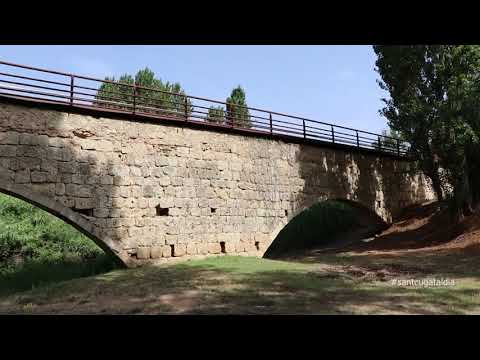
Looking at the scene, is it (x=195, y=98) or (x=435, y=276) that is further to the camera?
(x=195, y=98)

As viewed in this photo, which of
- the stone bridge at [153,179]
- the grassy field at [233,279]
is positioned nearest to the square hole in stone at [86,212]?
the stone bridge at [153,179]

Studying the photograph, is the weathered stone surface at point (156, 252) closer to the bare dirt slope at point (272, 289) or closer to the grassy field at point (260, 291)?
the grassy field at point (260, 291)

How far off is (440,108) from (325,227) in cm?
953

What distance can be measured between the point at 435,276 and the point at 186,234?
694 centimetres

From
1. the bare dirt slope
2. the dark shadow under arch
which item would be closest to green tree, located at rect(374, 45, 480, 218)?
the dark shadow under arch

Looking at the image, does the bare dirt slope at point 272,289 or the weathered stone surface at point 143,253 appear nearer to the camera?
the bare dirt slope at point 272,289

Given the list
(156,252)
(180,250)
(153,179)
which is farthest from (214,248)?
(153,179)

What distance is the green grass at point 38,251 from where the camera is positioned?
1402 cm

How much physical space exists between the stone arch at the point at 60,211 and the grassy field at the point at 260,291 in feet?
1.98

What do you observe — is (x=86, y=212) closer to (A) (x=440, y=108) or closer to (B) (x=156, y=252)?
(B) (x=156, y=252)

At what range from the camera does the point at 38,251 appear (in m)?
15.8

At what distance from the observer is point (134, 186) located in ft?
37.3
